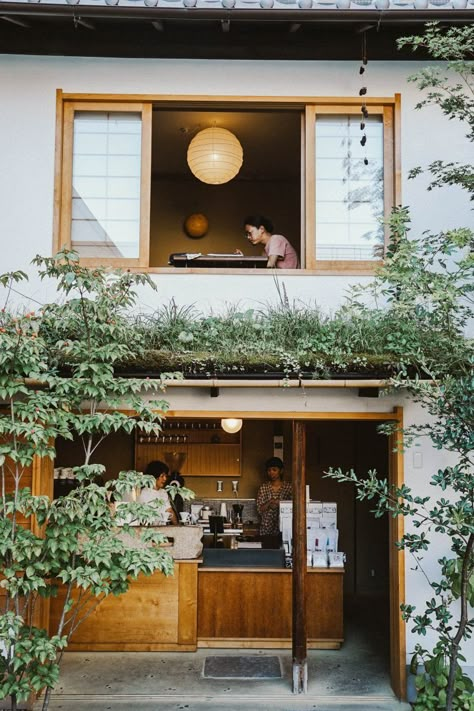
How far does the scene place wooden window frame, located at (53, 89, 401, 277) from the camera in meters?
7.25

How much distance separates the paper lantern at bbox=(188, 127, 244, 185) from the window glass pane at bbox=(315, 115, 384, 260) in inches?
47.9

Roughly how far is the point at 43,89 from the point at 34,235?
1389mm

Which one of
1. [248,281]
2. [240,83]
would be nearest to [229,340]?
[248,281]

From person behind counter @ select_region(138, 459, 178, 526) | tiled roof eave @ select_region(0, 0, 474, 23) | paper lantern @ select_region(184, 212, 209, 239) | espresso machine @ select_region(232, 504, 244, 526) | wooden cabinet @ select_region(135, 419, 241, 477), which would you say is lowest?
espresso machine @ select_region(232, 504, 244, 526)

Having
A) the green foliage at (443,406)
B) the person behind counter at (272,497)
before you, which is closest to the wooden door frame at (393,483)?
the green foliage at (443,406)

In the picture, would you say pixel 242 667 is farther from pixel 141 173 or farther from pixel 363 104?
pixel 363 104

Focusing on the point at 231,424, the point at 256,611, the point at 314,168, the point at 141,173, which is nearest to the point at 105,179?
the point at 141,173

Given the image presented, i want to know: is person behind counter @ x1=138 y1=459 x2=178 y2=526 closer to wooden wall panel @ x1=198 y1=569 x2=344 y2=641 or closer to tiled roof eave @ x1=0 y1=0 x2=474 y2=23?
wooden wall panel @ x1=198 y1=569 x2=344 y2=641

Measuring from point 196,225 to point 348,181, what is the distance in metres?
4.79

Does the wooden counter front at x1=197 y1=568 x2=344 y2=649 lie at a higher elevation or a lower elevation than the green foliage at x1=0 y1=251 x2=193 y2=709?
lower

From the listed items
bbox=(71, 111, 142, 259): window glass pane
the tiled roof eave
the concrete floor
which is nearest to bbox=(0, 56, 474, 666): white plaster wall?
bbox=(71, 111, 142, 259): window glass pane

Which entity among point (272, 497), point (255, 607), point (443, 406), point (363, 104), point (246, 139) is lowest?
point (255, 607)

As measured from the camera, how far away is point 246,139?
10133 mm

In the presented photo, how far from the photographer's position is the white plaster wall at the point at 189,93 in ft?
23.6
